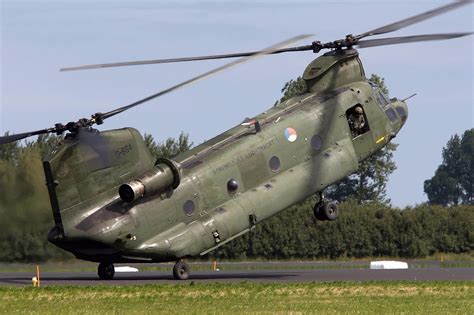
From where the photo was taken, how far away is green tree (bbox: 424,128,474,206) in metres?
148

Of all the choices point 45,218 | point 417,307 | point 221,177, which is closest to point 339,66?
point 221,177

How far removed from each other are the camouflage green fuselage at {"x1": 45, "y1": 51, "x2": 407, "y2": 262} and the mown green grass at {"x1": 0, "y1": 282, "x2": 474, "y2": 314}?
2.68m

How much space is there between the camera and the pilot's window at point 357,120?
4744 centimetres

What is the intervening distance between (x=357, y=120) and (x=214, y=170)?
7.51m

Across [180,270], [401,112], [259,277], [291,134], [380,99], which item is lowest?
[259,277]

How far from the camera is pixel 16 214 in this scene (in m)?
43.1

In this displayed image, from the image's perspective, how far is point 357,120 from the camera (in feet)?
156

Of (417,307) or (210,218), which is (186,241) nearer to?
(210,218)

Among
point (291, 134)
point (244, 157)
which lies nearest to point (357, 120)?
point (291, 134)

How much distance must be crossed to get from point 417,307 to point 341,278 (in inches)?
428

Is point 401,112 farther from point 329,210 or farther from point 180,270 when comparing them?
point 180,270

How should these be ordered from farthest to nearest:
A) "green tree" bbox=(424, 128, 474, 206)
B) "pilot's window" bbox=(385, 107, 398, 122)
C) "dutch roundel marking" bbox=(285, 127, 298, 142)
Answer: "green tree" bbox=(424, 128, 474, 206) → "pilot's window" bbox=(385, 107, 398, 122) → "dutch roundel marking" bbox=(285, 127, 298, 142)

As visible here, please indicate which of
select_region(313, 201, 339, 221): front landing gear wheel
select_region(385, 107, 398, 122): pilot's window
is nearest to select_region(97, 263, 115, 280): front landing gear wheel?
select_region(313, 201, 339, 221): front landing gear wheel

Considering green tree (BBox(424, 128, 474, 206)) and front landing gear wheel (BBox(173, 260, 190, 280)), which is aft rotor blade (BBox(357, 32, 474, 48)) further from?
green tree (BBox(424, 128, 474, 206))
